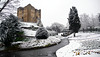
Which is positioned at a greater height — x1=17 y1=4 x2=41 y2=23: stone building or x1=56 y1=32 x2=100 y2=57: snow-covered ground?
x1=17 y1=4 x2=41 y2=23: stone building

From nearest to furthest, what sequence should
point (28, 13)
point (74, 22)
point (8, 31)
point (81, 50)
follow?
point (81, 50)
point (8, 31)
point (74, 22)
point (28, 13)

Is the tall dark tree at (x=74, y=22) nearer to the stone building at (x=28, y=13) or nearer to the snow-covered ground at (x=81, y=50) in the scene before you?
the snow-covered ground at (x=81, y=50)

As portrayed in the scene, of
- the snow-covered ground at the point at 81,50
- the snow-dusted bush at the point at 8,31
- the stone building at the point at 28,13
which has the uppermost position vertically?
the stone building at the point at 28,13

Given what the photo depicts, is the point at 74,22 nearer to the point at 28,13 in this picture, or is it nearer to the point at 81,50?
the point at 81,50

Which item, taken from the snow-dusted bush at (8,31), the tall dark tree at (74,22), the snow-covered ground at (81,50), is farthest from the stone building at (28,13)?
the snow-covered ground at (81,50)

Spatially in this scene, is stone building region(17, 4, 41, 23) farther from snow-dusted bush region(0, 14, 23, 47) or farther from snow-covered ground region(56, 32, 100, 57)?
snow-covered ground region(56, 32, 100, 57)

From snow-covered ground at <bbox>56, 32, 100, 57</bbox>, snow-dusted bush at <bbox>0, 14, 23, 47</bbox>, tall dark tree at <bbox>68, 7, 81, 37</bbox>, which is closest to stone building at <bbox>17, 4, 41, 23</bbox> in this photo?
tall dark tree at <bbox>68, 7, 81, 37</bbox>

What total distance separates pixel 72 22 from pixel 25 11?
37.8 meters

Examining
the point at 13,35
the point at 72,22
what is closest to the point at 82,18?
the point at 72,22

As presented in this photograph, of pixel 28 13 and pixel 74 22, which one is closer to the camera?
pixel 74 22

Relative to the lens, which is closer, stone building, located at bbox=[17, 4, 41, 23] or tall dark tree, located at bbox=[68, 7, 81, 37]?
tall dark tree, located at bbox=[68, 7, 81, 37]

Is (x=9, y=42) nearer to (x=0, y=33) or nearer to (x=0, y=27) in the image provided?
(x=0, y=33)

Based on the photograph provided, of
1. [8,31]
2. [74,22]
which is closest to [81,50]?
[8,31]

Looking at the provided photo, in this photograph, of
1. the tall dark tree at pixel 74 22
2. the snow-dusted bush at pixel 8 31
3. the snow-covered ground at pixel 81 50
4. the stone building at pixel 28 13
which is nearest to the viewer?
the snow-covered ground at pixel 81 50
